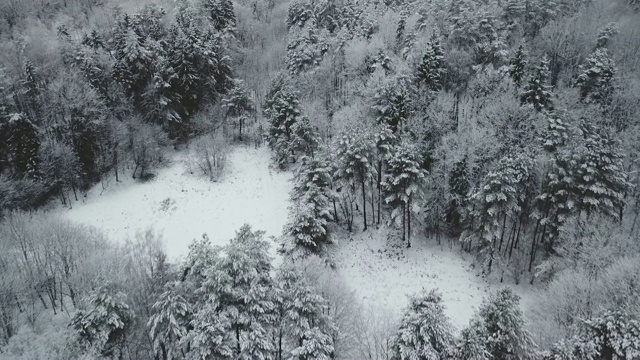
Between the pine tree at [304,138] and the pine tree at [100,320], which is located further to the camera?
the pine tree at [304,138]

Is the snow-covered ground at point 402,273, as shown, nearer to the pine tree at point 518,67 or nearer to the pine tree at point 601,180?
→ the pine tree at point 601,180

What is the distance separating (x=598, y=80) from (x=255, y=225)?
143 feet

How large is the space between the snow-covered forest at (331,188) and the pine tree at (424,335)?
120mm

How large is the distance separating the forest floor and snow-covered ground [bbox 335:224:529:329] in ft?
0.30

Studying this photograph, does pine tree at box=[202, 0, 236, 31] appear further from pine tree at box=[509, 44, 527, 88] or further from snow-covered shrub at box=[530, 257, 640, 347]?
snow-covered shrub at box=[530, 257, 640, 347]

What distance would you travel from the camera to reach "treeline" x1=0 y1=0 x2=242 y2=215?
43.6 meters

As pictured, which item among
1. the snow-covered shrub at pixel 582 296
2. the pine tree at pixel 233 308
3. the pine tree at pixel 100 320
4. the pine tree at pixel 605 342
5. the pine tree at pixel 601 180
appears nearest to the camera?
the pine tree at pixel 605 342

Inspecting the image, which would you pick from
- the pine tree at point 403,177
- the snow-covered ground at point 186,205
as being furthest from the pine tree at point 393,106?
the snow-covered ground at point 186,205

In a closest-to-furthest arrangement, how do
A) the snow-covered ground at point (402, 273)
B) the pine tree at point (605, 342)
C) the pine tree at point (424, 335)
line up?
the pine tree at point (605, 342) → the pine tree at point (424, 335) → the snow-covered ground at point (402, 273)

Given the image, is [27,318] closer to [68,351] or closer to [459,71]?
[68,351]

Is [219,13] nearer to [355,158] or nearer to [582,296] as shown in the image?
[355,158]

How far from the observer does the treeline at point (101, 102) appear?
43562 millimetres

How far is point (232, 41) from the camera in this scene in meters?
70.2

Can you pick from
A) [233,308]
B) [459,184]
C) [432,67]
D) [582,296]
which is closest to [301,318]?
[233,308]
